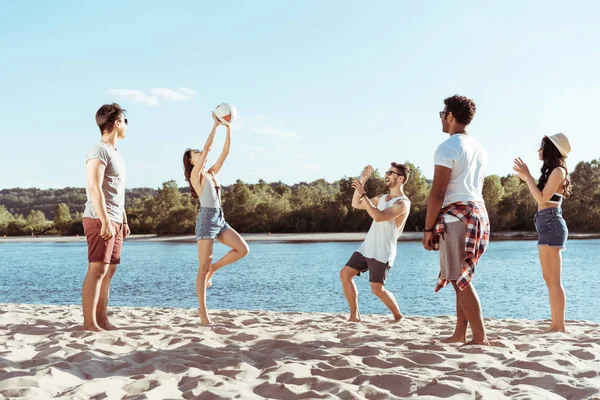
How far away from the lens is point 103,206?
16.2 feet

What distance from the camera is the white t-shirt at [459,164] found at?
4258 millimetres

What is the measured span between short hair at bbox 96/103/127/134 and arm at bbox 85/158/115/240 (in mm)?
374

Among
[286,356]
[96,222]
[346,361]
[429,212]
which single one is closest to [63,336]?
[96,222]

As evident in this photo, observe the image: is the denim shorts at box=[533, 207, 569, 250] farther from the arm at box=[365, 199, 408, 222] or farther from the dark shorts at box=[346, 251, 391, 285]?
the dark shorts at box=[346, 251, 391, 285]

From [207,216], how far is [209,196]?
216mm

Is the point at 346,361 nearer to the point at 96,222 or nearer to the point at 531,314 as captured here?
the point at 96,222

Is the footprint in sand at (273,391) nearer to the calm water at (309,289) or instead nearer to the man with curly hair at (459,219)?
the man with curly hair at (459,219)

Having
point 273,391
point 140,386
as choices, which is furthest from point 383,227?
point 140,386

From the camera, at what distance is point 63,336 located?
495cm

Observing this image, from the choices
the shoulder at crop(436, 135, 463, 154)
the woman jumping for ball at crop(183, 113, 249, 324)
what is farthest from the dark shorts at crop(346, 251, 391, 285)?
the shoulder at crop(436, 135, 463, 154)

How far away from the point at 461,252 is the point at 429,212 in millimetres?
380

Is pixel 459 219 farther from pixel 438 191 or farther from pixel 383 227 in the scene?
pixel 383 227

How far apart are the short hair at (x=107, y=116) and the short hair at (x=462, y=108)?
285 cm

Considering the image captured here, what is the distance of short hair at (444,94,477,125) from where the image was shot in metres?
4.45
